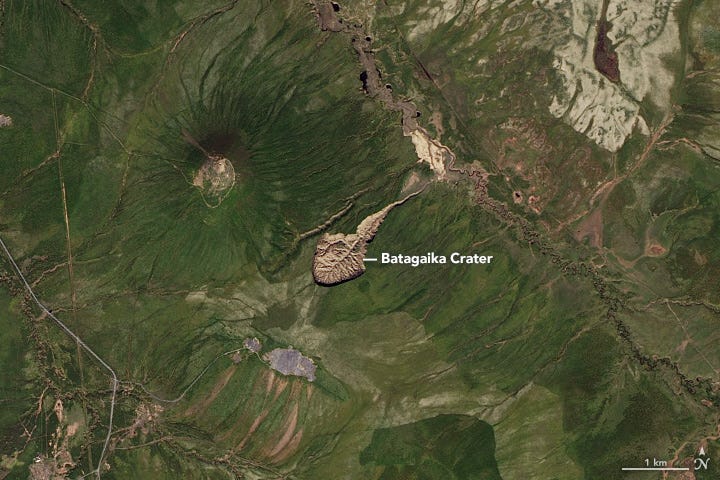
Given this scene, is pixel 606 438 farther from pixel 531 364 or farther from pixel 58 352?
pixel 58 352

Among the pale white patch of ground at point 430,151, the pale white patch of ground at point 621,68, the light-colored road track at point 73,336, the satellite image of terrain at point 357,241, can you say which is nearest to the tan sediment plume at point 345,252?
the satellite image of terrain at point 357,241

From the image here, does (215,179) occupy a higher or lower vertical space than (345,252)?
higher

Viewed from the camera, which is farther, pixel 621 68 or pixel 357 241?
pixel 357 241

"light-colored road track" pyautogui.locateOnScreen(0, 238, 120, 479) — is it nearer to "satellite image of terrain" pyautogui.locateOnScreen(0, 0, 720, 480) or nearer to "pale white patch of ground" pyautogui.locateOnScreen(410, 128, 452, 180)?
"satellite image of terrain" pyautogui.locateOnScreen(0, 0, 720, 480)

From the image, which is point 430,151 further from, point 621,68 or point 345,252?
point 621,68

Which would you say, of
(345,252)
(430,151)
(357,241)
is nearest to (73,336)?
(345,252)

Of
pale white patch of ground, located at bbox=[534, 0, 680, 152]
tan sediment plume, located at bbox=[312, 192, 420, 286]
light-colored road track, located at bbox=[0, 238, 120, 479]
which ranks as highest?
pale white patch of ground, located at bbox=[534, 0, 680, 152]

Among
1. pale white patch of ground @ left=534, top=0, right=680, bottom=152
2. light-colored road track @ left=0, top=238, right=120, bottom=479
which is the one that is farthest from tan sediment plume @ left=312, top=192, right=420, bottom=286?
light-colored road track @ left=0, top=238, right=120, bottom=479
